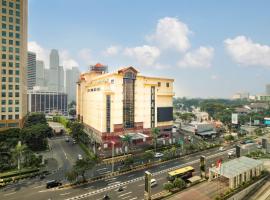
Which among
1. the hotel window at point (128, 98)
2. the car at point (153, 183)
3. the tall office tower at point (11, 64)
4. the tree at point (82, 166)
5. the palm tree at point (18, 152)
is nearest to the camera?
the tree at point (82, 166)

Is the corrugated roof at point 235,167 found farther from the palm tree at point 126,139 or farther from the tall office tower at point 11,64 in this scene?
the tall office tower at point 11,64

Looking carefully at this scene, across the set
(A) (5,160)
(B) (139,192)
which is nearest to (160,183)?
(B) (139,192)

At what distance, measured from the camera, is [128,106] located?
90.8 m

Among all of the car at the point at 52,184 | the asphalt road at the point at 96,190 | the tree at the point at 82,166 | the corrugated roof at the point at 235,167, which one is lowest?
the asphalt road at the point at 96,190

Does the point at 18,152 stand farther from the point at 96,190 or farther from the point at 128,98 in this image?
the point at 128,98

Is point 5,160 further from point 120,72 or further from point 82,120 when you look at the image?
point 82,120

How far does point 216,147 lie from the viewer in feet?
Answer: 304

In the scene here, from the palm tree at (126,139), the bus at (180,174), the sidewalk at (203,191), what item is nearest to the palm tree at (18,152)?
the palm tree at (126,139)

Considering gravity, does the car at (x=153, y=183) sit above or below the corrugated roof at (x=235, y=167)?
below

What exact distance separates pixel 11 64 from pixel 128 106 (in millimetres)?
56167

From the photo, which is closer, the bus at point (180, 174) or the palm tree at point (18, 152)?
the bus at point (180, 174)

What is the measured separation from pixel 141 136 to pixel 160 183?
36618mm

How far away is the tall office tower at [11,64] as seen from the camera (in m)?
88.2

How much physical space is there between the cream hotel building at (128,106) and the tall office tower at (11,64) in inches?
1311
